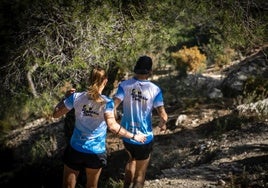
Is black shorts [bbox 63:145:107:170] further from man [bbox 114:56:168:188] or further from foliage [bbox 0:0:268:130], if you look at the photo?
foliage [bbox 0:0:268:130]

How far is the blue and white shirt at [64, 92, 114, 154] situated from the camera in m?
4.51

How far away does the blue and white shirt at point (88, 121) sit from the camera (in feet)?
14.8

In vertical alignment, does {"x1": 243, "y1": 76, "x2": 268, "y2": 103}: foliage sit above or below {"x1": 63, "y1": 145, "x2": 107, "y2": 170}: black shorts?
below

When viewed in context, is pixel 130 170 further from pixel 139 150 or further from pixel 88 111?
pixel 88 111

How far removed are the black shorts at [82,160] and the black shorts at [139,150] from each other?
64cm

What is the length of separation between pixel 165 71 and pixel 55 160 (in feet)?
41.3

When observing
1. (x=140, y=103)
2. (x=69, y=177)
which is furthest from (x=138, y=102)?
(x=69, y=177)

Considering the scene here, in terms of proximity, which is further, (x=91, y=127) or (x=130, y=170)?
(x=130, y=170)

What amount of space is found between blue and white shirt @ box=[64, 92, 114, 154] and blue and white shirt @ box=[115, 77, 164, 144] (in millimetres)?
605

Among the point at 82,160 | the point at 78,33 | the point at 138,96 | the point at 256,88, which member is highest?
the point at 78,33

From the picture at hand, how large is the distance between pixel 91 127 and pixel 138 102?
2.63 feet

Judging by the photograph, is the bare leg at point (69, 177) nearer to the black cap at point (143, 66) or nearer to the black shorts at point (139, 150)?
the black shorts at point (139, 150)

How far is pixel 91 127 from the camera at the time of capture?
4.57 meters

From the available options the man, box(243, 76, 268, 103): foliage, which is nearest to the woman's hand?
the man
